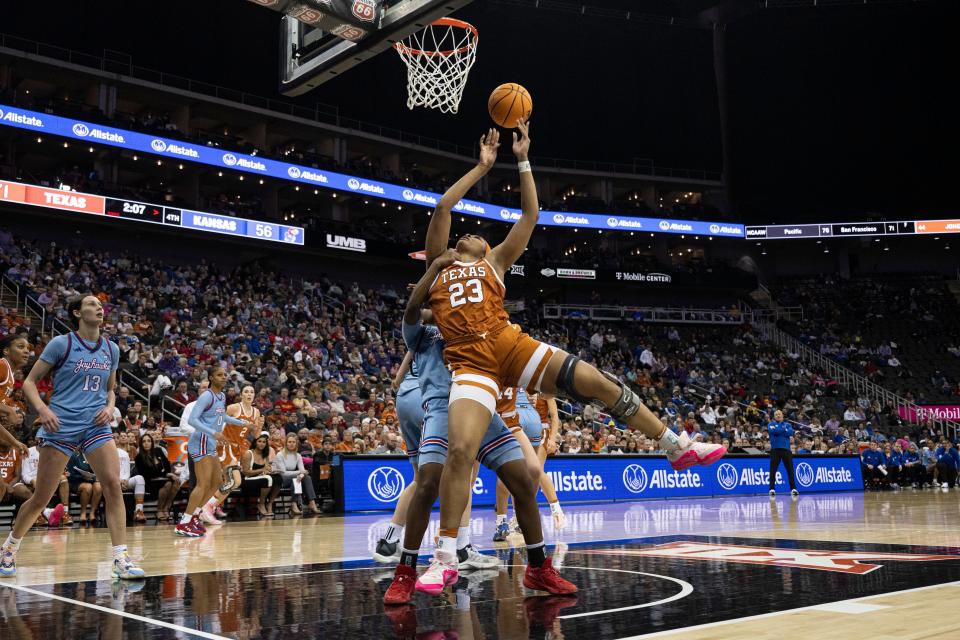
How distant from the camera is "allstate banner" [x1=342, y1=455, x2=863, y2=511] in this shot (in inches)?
593

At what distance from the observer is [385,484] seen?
15.2m

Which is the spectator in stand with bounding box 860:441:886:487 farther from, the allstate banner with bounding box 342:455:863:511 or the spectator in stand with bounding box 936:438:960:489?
the spectator in stand with bounding box 936:438:960:489

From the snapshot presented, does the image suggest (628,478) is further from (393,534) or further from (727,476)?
(393,534)

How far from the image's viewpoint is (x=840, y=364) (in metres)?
37.8

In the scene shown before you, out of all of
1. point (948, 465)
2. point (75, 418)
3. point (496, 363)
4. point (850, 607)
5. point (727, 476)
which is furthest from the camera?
point (948, 465)

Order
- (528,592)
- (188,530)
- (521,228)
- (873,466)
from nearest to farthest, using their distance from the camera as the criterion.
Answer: (528,592)
(521,228)
(188,530)
(873,466)

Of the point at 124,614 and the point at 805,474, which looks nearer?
the point at 124,614

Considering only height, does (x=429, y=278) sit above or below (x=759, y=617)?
above

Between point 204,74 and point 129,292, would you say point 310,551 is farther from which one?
point 204,74

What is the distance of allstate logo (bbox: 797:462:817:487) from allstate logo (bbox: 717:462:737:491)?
1.99 meters

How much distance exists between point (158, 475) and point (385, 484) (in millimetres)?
3895

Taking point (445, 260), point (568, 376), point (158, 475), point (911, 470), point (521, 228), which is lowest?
point (911, 470)

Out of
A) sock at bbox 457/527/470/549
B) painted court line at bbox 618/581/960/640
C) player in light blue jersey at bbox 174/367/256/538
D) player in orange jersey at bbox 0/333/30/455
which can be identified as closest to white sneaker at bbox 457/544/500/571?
sock at bbox 457/527/470/549

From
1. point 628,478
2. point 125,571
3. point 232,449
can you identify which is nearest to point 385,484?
point 232,449
